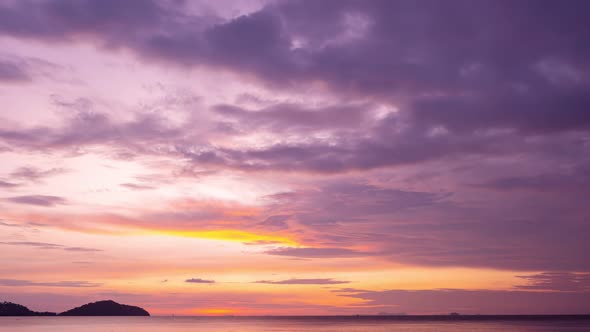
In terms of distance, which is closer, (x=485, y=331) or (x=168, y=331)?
(x=485, y=331)

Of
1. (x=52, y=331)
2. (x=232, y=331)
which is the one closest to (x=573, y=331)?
(x=232, y=331)

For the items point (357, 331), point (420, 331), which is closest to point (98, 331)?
point (357, 331)

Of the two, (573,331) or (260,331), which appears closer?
(573,331)

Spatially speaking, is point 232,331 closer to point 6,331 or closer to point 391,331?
point 391,331

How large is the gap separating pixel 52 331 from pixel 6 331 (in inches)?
A: 570

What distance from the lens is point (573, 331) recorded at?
176 metres

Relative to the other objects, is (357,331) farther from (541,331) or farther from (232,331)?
(541,331)

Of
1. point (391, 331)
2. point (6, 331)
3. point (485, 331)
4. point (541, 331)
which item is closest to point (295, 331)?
point (391, 331)

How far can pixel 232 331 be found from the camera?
7421 inches

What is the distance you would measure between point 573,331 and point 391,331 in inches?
2198

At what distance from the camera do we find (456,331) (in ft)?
614

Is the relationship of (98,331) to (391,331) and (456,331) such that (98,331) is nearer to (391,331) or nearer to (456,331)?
(391,331)

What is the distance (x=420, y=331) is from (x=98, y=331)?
4232 inches

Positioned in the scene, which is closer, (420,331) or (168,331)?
(420,331)
